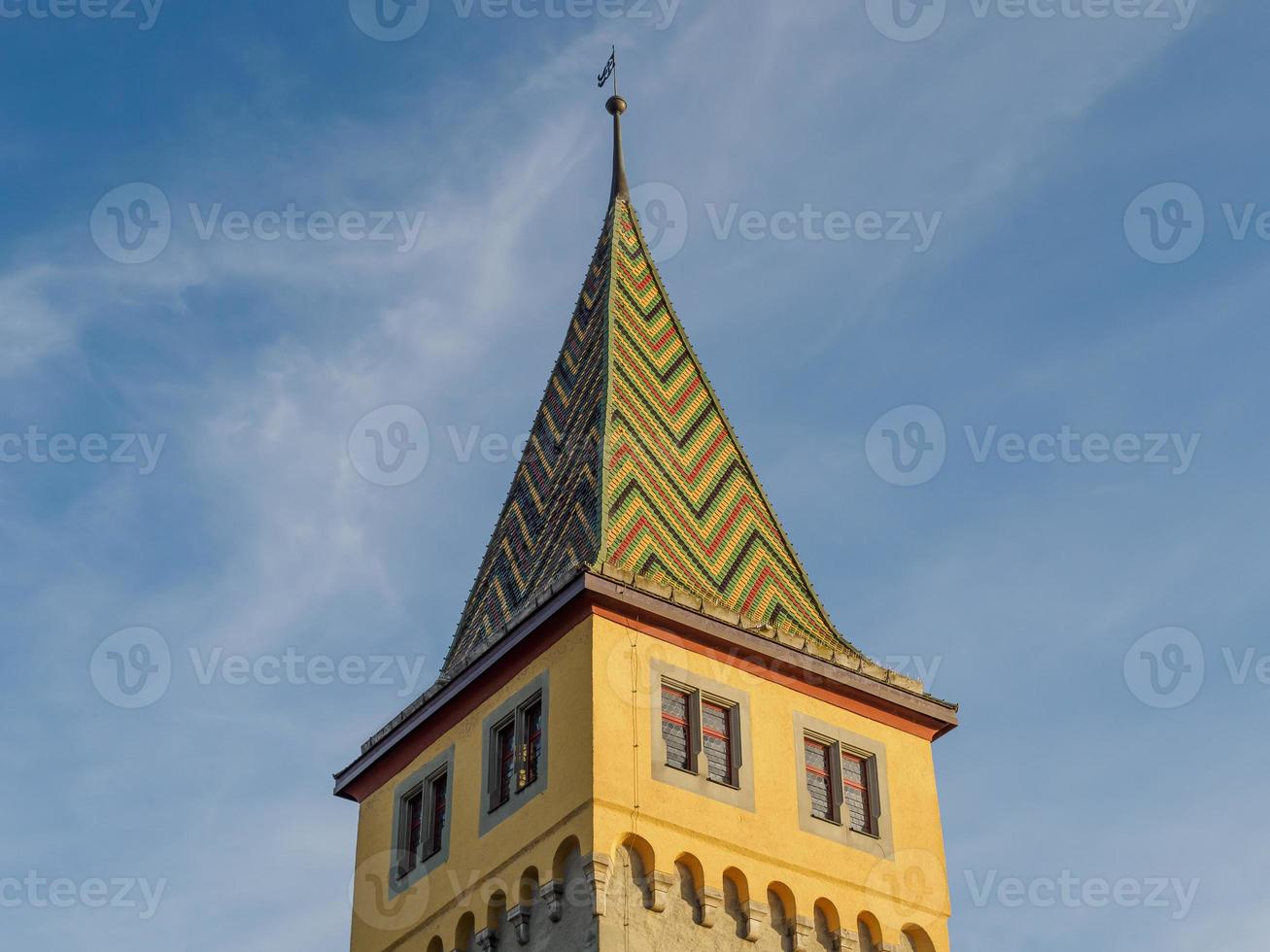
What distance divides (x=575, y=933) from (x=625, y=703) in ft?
11.3

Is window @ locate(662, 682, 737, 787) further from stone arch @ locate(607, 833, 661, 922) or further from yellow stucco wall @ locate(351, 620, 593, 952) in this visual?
stone arch @ locate(607, 833, 661, 922)

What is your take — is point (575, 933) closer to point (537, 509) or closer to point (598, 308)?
point (537, 509)

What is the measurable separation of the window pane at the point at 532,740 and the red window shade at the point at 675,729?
5.99 feet

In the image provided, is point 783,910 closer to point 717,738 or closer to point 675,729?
point 717,738

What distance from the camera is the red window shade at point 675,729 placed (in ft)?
99.1

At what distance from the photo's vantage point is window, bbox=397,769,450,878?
3216cm

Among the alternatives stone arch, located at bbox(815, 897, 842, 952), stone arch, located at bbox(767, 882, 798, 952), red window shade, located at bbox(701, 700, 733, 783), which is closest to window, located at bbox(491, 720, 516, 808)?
red window shade, located at bbox(701, 700, 733, 783)

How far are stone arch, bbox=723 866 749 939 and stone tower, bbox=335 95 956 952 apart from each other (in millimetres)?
43

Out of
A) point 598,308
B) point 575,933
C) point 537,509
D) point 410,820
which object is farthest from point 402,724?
point 598,308

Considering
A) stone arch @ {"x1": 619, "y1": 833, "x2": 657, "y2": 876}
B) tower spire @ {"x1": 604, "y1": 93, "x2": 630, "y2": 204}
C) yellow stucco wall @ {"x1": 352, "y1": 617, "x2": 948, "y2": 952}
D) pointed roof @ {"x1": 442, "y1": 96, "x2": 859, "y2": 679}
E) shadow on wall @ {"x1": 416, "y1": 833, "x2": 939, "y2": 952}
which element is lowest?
shadow on wall @ {"x1": 416, "y1": 833, "x2": 939, "y2": 952}

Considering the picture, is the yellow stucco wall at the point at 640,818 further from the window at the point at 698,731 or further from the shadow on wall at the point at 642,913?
the window at the point at 698,731

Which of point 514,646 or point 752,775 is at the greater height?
point 514,646

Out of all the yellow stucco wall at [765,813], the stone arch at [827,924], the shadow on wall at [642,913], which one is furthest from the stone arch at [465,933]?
the stone arch at [827,924]

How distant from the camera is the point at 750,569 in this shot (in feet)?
114
